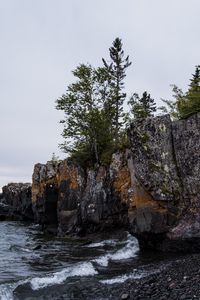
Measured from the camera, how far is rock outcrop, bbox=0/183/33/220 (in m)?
65.4

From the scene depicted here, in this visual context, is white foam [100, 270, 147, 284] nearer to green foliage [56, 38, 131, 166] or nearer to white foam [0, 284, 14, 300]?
white foam [0, 284, 14, 300]

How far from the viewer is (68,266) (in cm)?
1981

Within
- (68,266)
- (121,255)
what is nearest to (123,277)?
(68,266)

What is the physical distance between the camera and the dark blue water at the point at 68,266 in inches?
610

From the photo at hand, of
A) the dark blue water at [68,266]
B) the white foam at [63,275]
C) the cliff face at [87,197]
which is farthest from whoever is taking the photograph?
the cliff face at [87,197]

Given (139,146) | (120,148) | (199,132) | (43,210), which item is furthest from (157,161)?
(43,210)

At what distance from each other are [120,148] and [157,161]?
975cm

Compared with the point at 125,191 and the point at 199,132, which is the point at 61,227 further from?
the point at 199,132

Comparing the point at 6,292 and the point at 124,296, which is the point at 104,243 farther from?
the point at 124,296

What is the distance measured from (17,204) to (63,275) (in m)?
54.7

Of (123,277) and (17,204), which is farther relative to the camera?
(17,204)

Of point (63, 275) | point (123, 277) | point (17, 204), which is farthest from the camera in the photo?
point (17, 204)

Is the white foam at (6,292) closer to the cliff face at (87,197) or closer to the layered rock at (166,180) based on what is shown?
the layered rock at (166,180)

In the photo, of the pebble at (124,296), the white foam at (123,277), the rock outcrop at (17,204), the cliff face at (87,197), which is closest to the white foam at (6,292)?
the white foam at (123,277)
